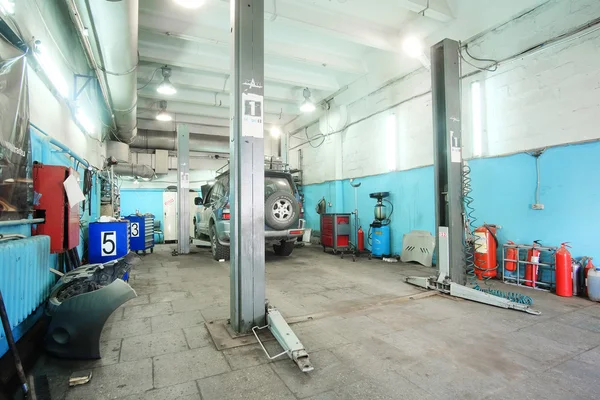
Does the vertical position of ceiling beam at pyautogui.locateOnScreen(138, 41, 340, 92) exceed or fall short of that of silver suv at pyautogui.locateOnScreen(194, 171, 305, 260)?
it exceeds it

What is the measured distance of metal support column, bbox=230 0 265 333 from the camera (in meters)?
2.51

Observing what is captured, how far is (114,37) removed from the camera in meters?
3.35

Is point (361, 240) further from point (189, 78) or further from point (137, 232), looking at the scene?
point (189, 78)

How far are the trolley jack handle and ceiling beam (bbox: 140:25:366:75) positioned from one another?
516 cm

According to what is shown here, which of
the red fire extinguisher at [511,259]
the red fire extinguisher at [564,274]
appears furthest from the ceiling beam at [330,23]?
the red fire extinguisher at [564,274]

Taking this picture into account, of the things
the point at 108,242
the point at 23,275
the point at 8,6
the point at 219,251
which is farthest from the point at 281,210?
the point at 8,6

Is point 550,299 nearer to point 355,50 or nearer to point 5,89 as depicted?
point 5,89

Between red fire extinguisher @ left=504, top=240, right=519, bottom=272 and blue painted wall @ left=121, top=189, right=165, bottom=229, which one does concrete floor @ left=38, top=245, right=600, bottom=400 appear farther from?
blue painted wall @ left=121, top=189, right=165, bottom=229

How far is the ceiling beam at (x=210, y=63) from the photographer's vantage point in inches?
234

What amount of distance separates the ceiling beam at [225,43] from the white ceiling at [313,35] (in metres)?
0.02

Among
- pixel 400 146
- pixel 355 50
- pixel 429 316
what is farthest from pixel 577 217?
pixel 355 50

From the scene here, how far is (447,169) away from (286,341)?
3126 mm

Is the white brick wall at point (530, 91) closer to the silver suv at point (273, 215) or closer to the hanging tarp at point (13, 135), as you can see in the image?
the silver suv at point (273, 215)

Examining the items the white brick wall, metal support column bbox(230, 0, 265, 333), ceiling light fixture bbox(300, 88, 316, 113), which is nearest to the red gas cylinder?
the white brick wall
